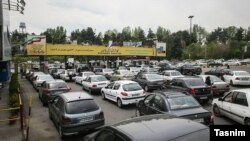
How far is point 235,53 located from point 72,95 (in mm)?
94646

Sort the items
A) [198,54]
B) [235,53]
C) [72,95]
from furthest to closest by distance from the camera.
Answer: [198,54] → [235,53] → [72,95]

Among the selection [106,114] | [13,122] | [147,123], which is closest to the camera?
[147,123]

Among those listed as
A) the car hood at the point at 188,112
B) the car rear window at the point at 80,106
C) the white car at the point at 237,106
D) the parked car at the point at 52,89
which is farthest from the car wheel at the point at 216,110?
the parked car at the point at 52,89

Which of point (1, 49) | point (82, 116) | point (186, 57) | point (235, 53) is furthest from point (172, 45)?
point (82, 116)

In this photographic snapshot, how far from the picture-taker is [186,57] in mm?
102625

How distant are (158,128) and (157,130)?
0.08m

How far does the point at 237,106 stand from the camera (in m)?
10.1

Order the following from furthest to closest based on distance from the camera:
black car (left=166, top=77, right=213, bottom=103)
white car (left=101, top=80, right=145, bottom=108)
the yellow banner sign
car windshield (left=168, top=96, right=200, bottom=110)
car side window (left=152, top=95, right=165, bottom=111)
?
the yellow banner sign → white car (left=101, top=80, right=145, bottom=108) → black car (left=166, top=77, right=213, bottom=103) → car side window (left=152, top=95, right=165, bottom=111) → car windshield (left=168, top=96, right=200, bottom=110)

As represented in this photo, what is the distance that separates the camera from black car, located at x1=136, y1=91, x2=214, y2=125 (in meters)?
8.48

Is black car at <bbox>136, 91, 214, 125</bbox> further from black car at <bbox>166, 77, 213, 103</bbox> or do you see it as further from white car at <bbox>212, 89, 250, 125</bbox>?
black car at <bbox>166, 77, 213, 103</bbox>

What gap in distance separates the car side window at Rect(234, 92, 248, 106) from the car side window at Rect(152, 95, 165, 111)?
321 centimetres

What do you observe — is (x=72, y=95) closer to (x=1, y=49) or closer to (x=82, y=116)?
(x=82, y=116)

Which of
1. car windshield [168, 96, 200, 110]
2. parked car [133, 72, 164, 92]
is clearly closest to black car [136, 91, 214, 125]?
car windshield [168, 96, 200, 110]

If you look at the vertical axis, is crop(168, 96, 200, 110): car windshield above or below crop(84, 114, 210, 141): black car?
below
